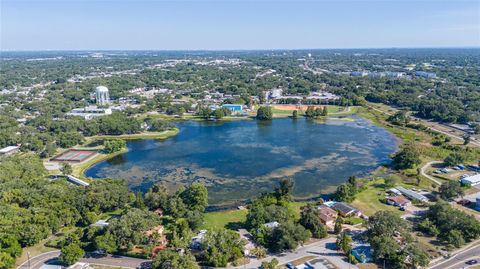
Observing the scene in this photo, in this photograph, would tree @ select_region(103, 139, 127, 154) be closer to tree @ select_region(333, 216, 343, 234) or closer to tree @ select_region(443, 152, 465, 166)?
tree @ select_region(333, 216, 343, 234)

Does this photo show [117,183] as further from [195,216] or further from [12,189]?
[195,216]

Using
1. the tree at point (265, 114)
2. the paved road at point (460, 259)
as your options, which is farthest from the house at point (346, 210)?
the tree at point (265, 114)

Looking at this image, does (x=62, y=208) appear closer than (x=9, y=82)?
Yes

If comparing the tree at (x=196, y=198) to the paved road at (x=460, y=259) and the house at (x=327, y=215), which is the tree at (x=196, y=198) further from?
the paved road at (x=460, y=259)

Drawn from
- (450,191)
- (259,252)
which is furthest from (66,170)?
(450,191)

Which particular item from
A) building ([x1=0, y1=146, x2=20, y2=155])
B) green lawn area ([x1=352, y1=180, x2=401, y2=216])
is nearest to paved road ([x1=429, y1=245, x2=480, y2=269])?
green lawn area ([x1=352, y1=180, x2=401, y2=216])

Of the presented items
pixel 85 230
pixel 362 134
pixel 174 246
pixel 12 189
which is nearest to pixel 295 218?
pixel 174 246
